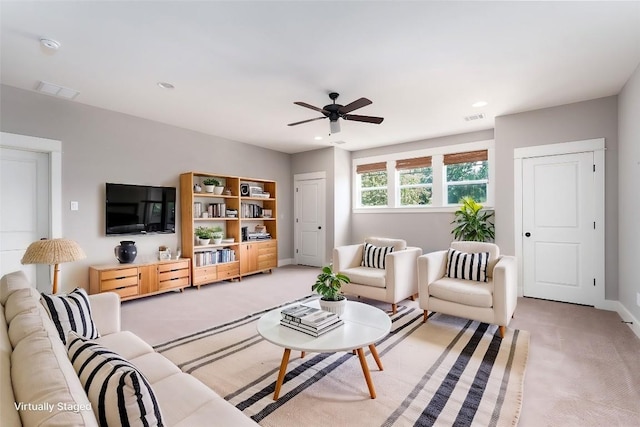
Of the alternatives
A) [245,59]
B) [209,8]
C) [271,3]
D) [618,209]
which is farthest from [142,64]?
[618,209]

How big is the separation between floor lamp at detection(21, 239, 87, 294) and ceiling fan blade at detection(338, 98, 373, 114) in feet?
9.09

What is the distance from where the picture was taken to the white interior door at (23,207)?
3383 mm

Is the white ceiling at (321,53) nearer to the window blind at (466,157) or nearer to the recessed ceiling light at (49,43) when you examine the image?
the recessed ceiling light at (49,43)

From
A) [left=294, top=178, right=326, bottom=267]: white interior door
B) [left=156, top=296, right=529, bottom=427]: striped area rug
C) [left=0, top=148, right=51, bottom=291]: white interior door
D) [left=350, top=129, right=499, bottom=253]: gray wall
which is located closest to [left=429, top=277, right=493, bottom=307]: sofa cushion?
[left=156, top=296, right=529, bottom=427]: striped area rug

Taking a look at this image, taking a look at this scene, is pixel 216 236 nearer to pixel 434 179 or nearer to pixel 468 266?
pixel 468 266

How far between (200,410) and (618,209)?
4669 mm

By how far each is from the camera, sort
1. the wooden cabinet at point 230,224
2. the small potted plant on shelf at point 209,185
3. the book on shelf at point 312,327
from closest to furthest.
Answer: the book on shelf at point 312,327 → the wooden cabinet at point 230,224 → the small potted plant on shelf at point 209,185

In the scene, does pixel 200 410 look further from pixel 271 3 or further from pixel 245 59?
pixel 245 59

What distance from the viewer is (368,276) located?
3664 mm

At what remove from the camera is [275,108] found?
3982mm

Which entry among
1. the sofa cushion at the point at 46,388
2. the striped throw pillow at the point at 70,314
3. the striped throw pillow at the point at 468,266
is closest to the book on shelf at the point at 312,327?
the striped throw pillow at the point at 70,314

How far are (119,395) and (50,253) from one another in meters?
2.33

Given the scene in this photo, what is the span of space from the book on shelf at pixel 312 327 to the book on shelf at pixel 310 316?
0.01 meters

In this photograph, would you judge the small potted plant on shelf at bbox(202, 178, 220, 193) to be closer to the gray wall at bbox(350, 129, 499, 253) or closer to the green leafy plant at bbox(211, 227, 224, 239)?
the green leafy plant at bbox(211, 227, 224, 239)
